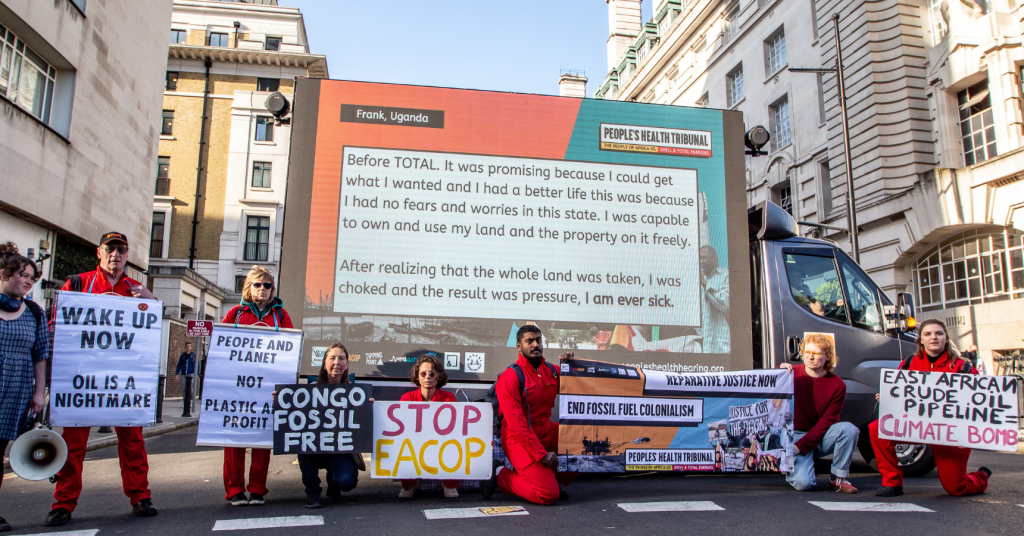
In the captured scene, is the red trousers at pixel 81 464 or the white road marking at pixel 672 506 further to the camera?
the white road marking at pixel 672 506

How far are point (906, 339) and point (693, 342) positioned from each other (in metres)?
2.59

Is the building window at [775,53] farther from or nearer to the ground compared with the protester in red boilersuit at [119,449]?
farther from the ground

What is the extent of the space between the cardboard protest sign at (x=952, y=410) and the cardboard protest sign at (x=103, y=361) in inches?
238

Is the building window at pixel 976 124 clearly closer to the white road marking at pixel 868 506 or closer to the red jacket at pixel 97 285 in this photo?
the white road marking at pixel 868 506

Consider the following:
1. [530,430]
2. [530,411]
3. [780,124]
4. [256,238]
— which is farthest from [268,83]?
[530,430]

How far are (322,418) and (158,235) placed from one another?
109 feet

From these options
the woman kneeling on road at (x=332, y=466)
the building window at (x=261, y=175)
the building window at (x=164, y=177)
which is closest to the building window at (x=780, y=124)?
the building window at (x=261, y=175)

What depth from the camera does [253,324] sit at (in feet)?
18.2

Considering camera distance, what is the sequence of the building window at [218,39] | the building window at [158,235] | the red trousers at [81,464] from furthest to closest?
the building window at [218,39]
the building window at [158,235]
the red trousers at [81,464]

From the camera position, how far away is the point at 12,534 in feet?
14.5

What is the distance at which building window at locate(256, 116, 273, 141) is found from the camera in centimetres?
3491

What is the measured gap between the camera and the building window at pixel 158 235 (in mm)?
34319

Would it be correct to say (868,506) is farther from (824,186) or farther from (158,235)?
(158,235)

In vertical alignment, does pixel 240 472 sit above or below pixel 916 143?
below
